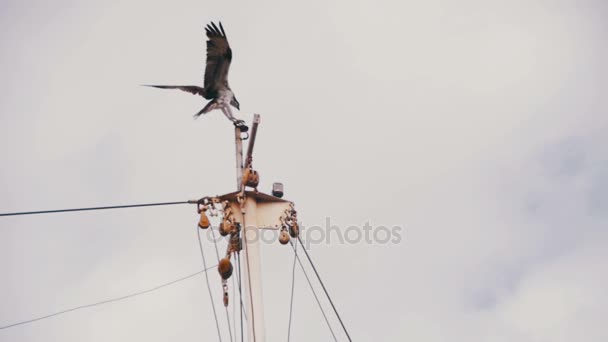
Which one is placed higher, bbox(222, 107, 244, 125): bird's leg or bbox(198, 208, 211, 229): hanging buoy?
bbox(222, 107, 244, 125): bird's leg

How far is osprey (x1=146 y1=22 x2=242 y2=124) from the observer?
381 inches

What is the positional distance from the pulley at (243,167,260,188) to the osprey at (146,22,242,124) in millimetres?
2073

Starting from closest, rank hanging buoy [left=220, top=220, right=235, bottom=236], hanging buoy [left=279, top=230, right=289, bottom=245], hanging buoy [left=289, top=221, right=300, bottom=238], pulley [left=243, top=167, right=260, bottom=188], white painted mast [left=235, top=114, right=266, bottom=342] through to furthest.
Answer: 1. white painted mast [left=235, top=114, right=266, bottom=342]
2. hanging buoy [left=220, top=220, right=235, bottom=236]
3. pulley [left=243, top=167, right=260, bottom=188]
4. hanging buoy [left=279, top=230, right=289, bottom=245]
5. hanging buoy [left=289, top=221, right=300, bottom=238]

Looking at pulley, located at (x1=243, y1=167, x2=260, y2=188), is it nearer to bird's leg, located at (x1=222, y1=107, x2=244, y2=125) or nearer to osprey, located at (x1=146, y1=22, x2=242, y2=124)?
bird's leg, located at (x1=222, y1=107, x2=244, y2=125)

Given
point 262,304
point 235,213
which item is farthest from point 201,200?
point 262,304

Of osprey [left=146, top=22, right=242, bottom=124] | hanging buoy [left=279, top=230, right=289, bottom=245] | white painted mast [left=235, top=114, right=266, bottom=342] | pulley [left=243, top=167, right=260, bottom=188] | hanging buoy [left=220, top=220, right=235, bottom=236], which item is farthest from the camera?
osprey [left=146, top=22, right=242, bottom=124]

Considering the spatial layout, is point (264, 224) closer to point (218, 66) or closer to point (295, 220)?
point (295, 220)

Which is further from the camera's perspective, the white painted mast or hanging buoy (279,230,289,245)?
hanging buoy (279,230,289,245)

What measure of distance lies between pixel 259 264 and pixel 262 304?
624 millimetres

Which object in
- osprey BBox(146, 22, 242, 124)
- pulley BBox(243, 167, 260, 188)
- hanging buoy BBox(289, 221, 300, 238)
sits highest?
osprey BBox(146, 22, 242, 124)

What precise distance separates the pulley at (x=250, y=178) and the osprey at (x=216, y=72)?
207 centimetres

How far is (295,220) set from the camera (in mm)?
8469

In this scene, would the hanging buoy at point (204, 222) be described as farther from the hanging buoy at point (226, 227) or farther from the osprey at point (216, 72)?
the osprey at point (216, 72)

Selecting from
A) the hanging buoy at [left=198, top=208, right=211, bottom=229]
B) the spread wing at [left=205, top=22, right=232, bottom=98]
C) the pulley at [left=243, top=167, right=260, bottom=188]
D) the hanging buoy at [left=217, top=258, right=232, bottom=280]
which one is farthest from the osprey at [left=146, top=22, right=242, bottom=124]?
the hanging buoy at [left=217, top=258, right=232, bottom=280]
